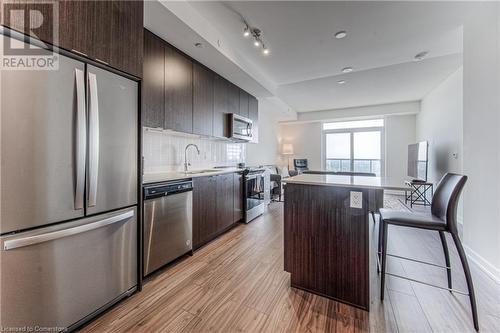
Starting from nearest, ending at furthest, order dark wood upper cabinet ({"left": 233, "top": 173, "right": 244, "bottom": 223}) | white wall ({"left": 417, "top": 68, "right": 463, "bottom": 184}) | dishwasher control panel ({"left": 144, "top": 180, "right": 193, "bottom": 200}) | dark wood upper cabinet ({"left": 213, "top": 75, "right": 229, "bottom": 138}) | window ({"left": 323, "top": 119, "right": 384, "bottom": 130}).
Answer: dishwasher control panel ({"left": 144, "top": 180, "right": 193, "bottom": 200}), dark wood upper cabinet ({"left": 213, "top": 75, "right": 229, "bottom": 138}), dark wood upper cabinet ({"left": 233, "top": 173, "right": 244, "bottom": 223}), white wall ({"left": 417, "top": 68, "right": 463, "bottom": 184}), window ({"left": 323, "top": 119, "right": 384, "bottom": 130})

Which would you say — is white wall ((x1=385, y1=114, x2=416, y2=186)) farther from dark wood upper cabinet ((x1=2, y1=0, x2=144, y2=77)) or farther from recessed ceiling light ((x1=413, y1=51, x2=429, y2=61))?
dark wood upper cabinet ((x1=2, y1=0, x2=144, y2=77))

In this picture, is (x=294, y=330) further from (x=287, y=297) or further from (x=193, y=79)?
(x=193, y=79)

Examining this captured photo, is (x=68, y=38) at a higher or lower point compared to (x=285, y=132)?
lower

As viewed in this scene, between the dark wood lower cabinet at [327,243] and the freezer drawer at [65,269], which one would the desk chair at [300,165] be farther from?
the freezer drawer at [65,269]

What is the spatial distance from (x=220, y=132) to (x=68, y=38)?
2269 millimetres

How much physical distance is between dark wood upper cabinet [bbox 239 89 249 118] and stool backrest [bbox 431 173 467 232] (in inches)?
128

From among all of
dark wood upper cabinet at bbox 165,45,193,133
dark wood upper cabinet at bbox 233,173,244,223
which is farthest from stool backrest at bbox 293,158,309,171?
dark wood upper cabinet at bbox 165,45,193,133

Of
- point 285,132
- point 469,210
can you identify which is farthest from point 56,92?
point 285,132

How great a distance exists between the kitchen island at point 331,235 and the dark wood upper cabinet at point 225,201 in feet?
4.50

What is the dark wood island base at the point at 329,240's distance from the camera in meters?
1.61

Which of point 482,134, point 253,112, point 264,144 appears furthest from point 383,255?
point 264,144

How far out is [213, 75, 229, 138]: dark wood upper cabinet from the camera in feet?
11.0

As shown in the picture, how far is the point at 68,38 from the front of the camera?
1.32 meters


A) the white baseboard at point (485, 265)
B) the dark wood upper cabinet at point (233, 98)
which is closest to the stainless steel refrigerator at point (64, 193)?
the dark wood upper cabinet at point (233, 98)
